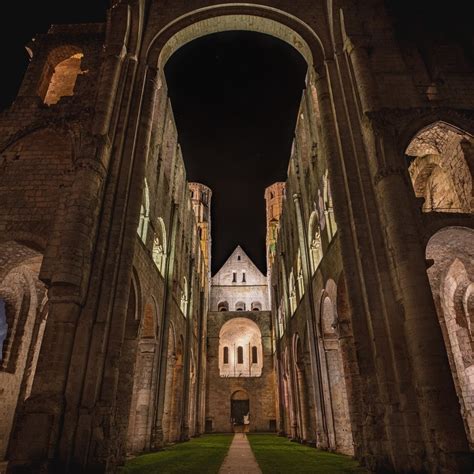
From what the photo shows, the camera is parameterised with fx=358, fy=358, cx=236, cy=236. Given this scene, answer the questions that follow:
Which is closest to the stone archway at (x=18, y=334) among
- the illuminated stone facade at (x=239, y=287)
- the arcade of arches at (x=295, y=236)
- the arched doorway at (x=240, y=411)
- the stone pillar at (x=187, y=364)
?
the arcade of arches at (x=295, y=236)

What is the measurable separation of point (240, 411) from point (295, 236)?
24715 mm

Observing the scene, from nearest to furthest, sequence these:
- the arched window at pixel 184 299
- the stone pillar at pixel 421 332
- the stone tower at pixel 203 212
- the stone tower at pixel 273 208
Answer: the stone pillar at pixel 421 332 < the arched window at pixel 184 299 < the stone tower at pixel 273 208 < the stone tower at pixel 203 212

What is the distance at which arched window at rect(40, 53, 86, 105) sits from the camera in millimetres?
14445

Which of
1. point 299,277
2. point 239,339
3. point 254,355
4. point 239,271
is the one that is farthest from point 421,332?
point 239,271

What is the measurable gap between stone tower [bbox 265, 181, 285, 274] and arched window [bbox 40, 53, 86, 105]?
26261 millimetres

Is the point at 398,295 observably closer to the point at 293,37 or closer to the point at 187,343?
the point at 293,37

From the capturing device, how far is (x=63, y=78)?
48.7 ft

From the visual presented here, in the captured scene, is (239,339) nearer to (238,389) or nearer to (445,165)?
(238,389)

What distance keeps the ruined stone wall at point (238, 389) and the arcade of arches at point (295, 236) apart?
11113 millimetres

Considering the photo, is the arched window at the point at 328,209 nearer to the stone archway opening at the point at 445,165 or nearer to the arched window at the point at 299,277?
the stone archway opening at the point at 445,165

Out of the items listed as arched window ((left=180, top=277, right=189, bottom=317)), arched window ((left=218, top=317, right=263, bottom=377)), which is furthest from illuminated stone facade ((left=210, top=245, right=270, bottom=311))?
arched window ((left=180, top=277, right=189, bottom=317))

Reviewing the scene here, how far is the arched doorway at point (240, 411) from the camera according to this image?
108 feet

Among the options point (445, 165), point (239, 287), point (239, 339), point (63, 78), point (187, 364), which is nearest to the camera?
point (445, 165)

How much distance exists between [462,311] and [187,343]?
15.4 meters
